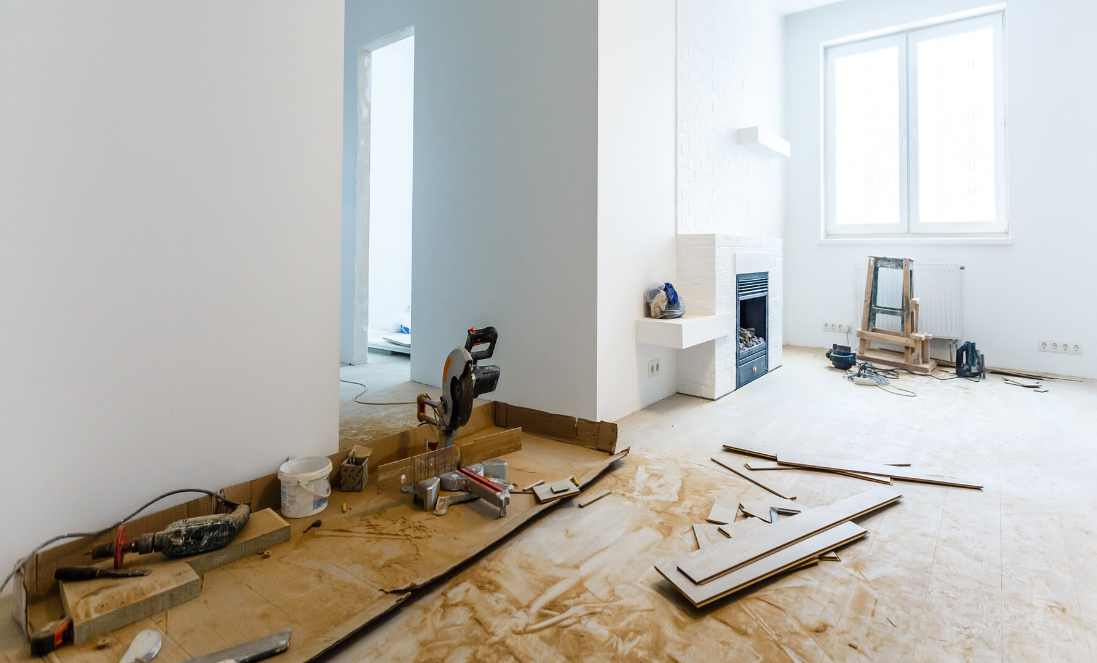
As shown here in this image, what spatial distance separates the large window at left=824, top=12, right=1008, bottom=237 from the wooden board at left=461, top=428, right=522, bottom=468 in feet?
16.5

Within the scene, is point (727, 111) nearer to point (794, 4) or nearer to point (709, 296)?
point (709, 296)

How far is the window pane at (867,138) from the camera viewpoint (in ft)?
19.2

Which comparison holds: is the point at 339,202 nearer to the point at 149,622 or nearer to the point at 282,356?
the point at 282,356

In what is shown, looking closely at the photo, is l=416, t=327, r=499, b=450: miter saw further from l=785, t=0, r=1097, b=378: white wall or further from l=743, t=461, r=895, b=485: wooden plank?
l=785, t=0, r=1097, b=378: white wall

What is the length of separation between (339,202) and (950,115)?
5.94 meters

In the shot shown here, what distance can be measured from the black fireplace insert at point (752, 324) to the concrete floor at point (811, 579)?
136 cm

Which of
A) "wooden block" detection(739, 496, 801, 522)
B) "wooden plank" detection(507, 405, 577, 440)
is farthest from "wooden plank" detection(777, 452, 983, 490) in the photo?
"wooden plank" detection(507, 405, 577, 440)

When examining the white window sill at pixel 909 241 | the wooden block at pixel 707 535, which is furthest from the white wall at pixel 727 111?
the wooden block at pixel 707 535

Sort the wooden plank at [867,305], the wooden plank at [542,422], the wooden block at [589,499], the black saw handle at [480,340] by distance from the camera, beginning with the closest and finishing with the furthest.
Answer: the wooden block at [589,499], the black saw handle at [480,340], the wooden plank at [542,422], the wooden plank at [867,305]

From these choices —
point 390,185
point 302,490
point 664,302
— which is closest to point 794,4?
point 664,302

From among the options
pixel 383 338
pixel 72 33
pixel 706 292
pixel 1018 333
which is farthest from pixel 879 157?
pixel 72 33

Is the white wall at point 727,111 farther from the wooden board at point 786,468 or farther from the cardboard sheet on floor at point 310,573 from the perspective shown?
the cardboard sheet on floor at point 310,573

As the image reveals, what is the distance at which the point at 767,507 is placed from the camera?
2.32 m

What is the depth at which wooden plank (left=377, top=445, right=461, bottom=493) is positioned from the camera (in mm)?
2305
